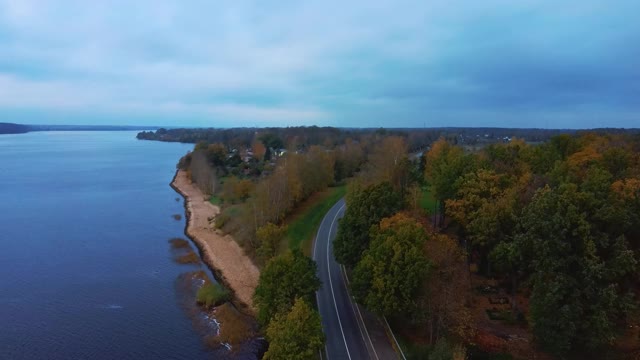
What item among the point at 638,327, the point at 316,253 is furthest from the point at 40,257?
the point at 638,327

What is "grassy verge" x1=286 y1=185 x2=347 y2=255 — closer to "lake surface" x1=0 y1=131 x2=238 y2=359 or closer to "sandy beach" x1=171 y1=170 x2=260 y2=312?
"sandy beach" x1=171 y1=170 x2=260 y2=312

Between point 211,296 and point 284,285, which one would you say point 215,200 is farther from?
point 284,285

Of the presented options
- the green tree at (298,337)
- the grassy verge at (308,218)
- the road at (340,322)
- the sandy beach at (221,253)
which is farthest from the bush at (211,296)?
the green tree at (298,337)

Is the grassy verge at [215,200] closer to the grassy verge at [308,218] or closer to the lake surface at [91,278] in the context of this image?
the lake surface at [91,278]

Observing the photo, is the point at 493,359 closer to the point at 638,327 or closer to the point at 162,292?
the point at 638,327

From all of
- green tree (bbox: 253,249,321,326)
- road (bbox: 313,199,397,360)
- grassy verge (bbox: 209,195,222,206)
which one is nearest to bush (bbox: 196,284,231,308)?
road (bbox: 313,199,397,360)

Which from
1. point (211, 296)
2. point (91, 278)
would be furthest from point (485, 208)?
point (91, 278)
